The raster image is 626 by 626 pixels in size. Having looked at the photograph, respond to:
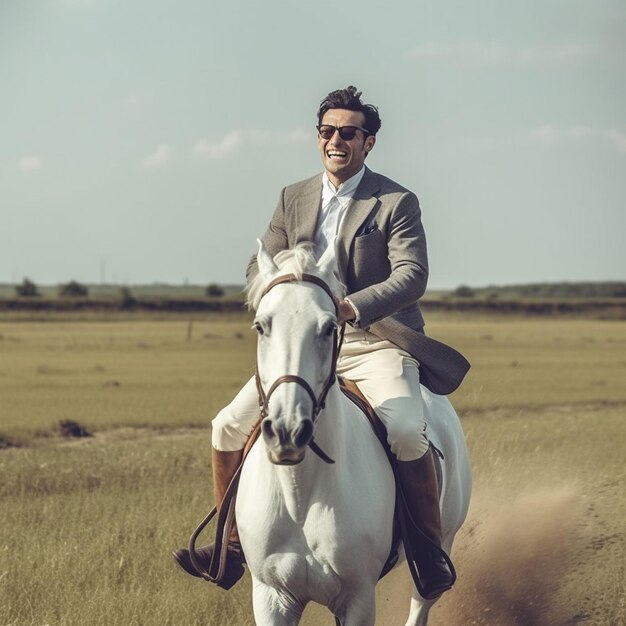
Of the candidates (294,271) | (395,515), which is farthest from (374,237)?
(395,515)

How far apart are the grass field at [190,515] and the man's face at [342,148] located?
2.94 metres

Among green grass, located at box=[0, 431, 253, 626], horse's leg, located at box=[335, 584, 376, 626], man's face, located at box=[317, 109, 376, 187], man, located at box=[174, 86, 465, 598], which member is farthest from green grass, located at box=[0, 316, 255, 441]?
green grass, located at box=[0, 431, 253, 626]

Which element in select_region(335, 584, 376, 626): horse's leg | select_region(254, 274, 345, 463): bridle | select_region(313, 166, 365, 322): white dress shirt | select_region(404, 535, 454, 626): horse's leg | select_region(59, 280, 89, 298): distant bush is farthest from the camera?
select_region(59, 280, 89, 298): distant bush

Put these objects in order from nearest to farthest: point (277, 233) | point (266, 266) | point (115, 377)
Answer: point (266, 266) → point (277, 233) → point (115, 377)

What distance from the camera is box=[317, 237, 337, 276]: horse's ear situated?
16.9 ft

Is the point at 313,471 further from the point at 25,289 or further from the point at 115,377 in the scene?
the point at 25,289

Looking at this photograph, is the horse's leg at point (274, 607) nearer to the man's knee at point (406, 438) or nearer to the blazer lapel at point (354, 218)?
the man's knee at point (406, 438)

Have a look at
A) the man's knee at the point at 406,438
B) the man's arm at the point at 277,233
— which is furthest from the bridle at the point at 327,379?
the man's arm at the point at 277,233

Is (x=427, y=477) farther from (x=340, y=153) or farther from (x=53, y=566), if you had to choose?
(x=53, y=566)

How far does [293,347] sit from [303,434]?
0.40 metres

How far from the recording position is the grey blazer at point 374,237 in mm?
5738

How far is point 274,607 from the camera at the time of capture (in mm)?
5453

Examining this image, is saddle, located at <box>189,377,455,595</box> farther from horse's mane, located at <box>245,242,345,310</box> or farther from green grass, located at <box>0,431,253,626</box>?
green grass, located at <box>0,431,253,626</box>

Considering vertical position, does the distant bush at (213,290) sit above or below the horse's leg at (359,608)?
below
